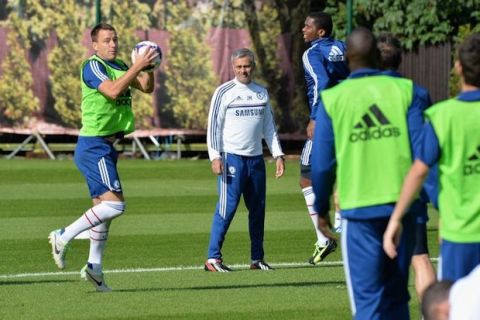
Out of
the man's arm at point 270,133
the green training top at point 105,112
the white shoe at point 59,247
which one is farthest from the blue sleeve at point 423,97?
the man's arm at point 270,133

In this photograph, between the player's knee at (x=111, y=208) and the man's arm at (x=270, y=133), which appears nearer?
the player's knee at (x=111, y=208)

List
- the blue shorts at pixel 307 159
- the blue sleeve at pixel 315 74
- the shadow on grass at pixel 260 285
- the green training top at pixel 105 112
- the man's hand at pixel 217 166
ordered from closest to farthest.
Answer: the green training top at pixel 105 112 → the shadow on grass at pixel 260 285 → the man's hand at pixel 217 166 → the blue sleeve at pixel 315 74 → the blue shorts at pixel 307 159

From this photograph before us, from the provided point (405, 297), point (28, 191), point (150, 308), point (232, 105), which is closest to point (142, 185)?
point (28, 191)

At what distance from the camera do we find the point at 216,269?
1328 cm

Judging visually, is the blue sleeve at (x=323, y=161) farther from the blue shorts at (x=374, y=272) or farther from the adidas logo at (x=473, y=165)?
the adidas logo at (x=473, y=165)

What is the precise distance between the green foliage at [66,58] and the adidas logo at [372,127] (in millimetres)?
22350

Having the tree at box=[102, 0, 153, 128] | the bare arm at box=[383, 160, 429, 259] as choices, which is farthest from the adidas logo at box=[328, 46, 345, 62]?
the tree at box=[102, 0, 153, 128]

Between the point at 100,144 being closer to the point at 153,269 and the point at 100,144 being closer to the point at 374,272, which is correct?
the point at 153,269

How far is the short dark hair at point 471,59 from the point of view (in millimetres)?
7445

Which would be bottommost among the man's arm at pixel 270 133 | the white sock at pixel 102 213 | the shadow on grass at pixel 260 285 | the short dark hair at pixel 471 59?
the shadow on grass at pixel 260 285

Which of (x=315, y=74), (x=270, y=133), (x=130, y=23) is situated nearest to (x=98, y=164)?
(x=270, y=133)

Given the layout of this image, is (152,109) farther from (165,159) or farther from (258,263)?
(258,263)

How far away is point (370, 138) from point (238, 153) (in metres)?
5.71

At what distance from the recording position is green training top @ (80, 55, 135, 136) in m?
11.9
